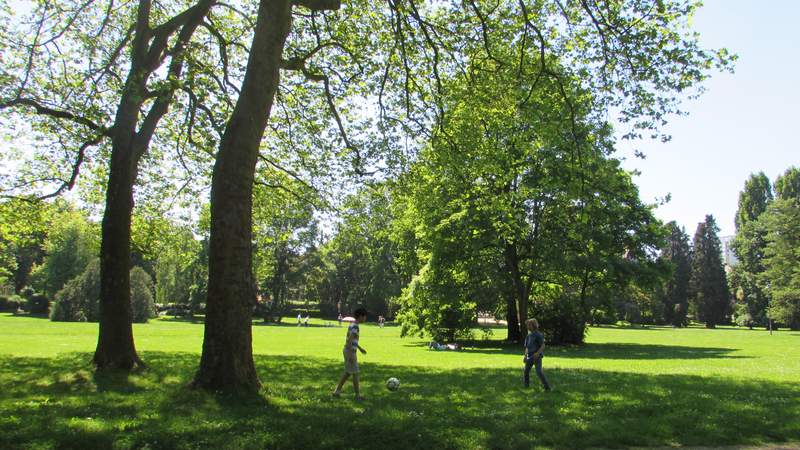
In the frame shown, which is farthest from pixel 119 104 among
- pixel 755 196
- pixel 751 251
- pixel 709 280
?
pixel 755 196

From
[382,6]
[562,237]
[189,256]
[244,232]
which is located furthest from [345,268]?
[244,232]

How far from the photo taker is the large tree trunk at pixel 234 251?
9.52 meters

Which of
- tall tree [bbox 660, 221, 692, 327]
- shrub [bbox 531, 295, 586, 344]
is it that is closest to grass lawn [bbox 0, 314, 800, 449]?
shrub [bbox 531, 295, 586, 344]

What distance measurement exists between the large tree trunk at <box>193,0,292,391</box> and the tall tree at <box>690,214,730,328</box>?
96.4m

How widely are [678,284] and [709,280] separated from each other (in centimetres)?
675

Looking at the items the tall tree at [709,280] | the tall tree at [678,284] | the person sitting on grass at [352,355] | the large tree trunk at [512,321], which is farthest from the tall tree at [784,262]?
the person sitting on grass at [352,355]

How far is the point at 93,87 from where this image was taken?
15148mm

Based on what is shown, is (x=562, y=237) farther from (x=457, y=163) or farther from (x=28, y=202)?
(x=28, y=202)

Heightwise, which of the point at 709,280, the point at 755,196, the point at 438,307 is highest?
the point at 755,196

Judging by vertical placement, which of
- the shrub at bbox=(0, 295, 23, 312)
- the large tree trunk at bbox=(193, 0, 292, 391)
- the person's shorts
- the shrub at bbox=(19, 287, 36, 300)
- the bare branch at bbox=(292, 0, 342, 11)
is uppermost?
the bare branch at bbox=(292, 0, 342, 11)

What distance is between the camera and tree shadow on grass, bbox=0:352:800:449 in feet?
24.0

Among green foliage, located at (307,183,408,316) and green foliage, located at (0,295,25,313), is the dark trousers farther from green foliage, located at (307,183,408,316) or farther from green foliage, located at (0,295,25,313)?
green foliage, located at (0,295,25,313)

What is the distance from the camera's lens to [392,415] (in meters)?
8.66

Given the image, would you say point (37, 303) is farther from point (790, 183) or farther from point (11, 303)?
point (790, 183)
